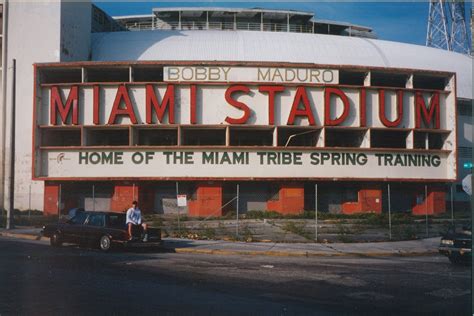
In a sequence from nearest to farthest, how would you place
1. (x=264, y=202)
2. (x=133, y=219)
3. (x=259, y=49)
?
1. (x=133, y=219)
2. (x=264, y=202)
3. (x=259, y=49)

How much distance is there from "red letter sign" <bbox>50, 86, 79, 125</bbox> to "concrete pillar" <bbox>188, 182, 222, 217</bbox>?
9613mm

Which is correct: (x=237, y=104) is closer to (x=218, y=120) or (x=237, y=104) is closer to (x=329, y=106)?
(x=218, y=120)

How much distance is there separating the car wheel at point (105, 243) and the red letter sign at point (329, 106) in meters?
21.6

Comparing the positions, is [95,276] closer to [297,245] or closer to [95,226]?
[95,226]

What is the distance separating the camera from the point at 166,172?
37.0m

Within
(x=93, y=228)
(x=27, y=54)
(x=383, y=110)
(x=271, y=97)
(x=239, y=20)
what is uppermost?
(x=239, y=20)

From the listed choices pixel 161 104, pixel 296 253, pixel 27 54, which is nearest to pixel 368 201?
pixel 161 104

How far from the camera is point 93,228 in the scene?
20.0 m

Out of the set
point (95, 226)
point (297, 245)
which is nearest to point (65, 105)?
point (95, 226)

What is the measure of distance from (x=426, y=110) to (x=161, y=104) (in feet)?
61.8

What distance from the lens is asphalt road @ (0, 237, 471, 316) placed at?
9391 millimetres

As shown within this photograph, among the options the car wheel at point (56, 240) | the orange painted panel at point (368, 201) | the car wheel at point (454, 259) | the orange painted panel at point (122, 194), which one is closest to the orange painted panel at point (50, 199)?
the orange painted panel at point (122, 194)

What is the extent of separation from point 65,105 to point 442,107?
2686 centimetres

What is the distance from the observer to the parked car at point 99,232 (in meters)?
19.4
